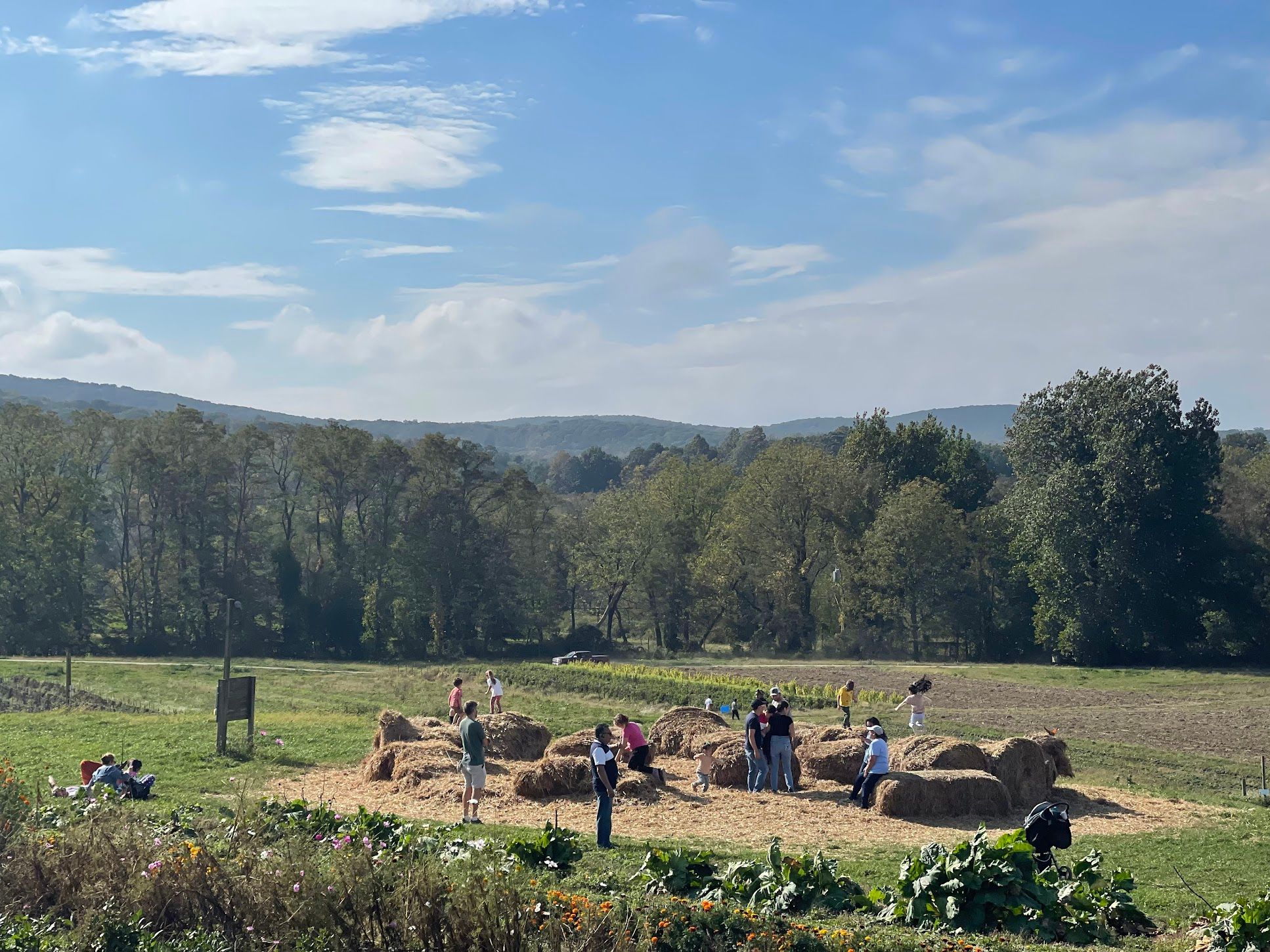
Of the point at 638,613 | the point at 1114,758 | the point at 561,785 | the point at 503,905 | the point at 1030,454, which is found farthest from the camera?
the point at 638,613

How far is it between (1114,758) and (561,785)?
575 inches

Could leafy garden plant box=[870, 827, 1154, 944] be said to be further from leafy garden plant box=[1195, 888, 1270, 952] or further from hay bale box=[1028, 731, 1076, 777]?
hay bale box=[1028, 731, 1076, 777]

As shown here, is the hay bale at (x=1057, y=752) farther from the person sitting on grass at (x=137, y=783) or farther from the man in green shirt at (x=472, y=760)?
the person sitting on grass at (x=137, y=783)

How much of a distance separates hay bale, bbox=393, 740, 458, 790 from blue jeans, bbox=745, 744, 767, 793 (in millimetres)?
5071

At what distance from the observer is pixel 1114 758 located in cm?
2572

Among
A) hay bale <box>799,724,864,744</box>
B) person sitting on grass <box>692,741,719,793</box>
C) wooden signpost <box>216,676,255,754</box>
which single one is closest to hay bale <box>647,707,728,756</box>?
hay bale <box>799,724,864,744</box>

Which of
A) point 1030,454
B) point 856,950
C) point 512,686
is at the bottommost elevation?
point 512,686

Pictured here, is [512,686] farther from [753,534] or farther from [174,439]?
[174,439]

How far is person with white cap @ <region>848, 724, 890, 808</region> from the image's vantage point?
57.4ft

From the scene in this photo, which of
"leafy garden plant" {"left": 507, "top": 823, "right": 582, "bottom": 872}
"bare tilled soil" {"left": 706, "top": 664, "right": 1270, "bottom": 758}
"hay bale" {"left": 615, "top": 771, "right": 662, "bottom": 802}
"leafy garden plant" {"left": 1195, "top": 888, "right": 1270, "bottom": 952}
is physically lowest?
"bare tilled soil" {"left": 706, "top": 664, "right": 1270, "bottom": 758}

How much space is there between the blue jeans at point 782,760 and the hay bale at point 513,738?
5.04 meters

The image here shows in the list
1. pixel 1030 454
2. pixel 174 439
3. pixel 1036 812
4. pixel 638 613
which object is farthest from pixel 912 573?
pixel 1036 812

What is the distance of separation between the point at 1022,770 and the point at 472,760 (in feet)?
31.8

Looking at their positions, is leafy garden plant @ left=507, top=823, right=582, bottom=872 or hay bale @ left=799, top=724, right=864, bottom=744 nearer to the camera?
leafy garden plant @ left=507, top=823, right=582, bottom=872
